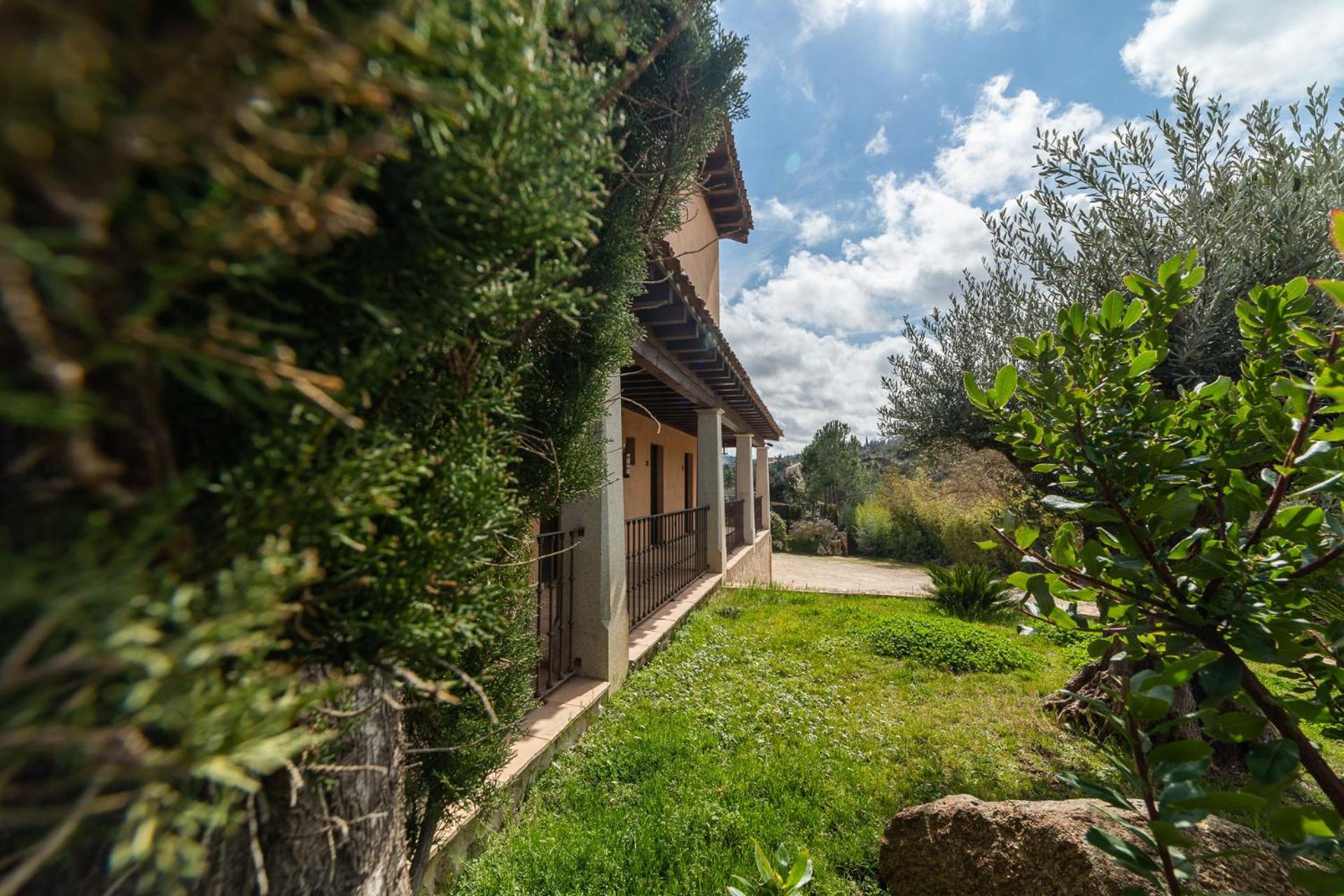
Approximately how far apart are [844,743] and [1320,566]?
3543 millimetres

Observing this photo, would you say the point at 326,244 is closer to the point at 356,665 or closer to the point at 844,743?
the point at 356,665

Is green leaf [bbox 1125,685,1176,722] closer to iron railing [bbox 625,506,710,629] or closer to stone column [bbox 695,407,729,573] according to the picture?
iron railing [bbox 625,506,710,629]

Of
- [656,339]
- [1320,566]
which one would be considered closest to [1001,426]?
[1320,566]

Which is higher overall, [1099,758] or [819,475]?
[819,475]

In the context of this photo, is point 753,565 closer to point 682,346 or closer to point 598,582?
point 682,346

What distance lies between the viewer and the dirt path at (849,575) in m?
12.1

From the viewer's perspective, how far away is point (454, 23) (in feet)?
1.67

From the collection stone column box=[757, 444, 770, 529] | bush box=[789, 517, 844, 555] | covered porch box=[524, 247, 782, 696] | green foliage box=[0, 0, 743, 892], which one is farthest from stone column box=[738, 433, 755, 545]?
green foliage box=[0, 0, 743, 892]

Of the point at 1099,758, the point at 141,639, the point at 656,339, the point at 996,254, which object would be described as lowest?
the point at 1099,758

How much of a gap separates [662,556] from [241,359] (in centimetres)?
664

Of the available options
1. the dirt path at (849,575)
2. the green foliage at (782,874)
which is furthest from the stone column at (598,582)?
the dirt path at (849,575)

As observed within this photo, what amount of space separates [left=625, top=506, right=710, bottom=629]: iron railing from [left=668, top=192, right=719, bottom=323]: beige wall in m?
3.45

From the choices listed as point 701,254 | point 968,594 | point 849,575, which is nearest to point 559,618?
point 701,254

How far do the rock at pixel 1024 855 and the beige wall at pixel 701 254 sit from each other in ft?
22.4
